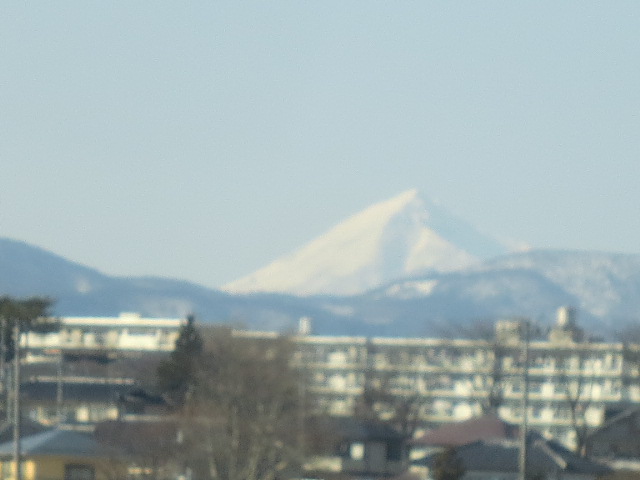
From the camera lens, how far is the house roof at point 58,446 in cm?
5478

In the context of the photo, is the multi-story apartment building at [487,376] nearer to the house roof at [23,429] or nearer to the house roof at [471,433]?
the house roof at [471,433]

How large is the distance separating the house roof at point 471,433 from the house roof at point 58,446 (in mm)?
21554

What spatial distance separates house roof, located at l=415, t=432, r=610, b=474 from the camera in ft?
199

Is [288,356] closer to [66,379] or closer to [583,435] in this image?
[66,379]

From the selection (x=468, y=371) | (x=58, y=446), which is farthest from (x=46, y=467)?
(x=468, y=371)

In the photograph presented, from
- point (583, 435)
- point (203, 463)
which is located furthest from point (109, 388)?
point (203, 463)

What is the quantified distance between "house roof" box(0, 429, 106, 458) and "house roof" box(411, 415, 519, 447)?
21.6 m

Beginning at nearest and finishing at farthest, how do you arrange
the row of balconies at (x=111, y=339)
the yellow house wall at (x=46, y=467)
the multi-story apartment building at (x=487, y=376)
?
the yellow house wall at (x=46, y=467), the multi-story apartment building at (x=487, y=376), the row of balconies at (x=111, y=339)

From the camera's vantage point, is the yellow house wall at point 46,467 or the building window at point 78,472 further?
the building window at point 78,472

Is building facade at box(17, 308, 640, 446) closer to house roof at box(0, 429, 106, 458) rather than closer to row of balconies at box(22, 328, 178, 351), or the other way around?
row of balconies at box(22, 328, 178, 351)

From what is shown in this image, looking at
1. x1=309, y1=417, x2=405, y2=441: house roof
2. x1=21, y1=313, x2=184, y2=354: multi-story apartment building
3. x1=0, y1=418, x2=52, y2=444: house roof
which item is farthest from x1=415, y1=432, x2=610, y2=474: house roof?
x1=21, y1=313, x2=184, y2=354: multi-story apartment building

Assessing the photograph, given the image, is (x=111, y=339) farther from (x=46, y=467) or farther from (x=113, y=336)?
(x=46, y=467)

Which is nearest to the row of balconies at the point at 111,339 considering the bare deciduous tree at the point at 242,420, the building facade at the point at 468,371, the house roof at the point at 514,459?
the building facade at the point at 468,371

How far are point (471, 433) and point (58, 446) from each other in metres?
24.9
